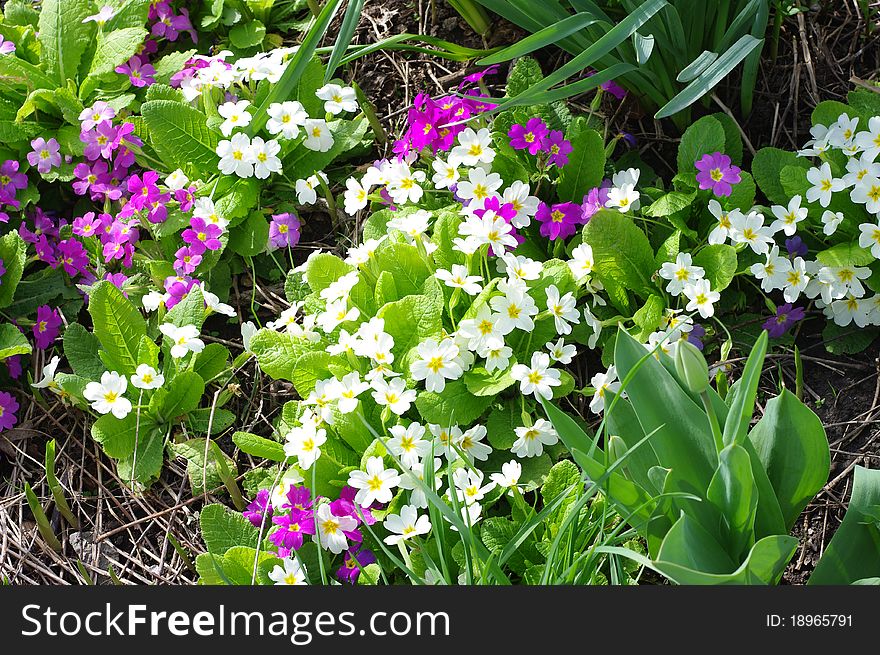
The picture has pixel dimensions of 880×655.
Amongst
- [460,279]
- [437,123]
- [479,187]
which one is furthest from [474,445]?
[437,123]

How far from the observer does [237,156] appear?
1.94 meters

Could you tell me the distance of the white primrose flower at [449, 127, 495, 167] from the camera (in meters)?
1.80

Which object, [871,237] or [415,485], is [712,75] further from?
[415,485]

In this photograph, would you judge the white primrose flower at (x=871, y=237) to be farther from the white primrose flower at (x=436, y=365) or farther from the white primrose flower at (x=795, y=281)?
the white primrose flower at (x=436, y=365)

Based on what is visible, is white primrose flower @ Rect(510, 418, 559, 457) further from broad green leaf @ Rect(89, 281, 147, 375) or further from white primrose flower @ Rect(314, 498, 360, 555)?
broad green leaf @ Rect(89, 281, 147, 375)

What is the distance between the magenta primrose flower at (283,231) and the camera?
198 cm

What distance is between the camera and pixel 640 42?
1646 millimetres

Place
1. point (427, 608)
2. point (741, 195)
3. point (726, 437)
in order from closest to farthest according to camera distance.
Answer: point (726, 437)
point (427, 608)
point (741, 195)

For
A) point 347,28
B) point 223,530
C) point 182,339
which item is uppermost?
point 347,28

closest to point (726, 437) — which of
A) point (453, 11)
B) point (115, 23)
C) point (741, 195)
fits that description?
point (741, 195)

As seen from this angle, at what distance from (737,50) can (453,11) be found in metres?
0.83

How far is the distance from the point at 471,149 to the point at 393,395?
555 millimetres

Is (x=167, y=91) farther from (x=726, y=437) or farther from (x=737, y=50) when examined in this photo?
(x=726, y=437)

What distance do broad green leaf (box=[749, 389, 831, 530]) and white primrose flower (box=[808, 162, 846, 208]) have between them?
0.61 metres
